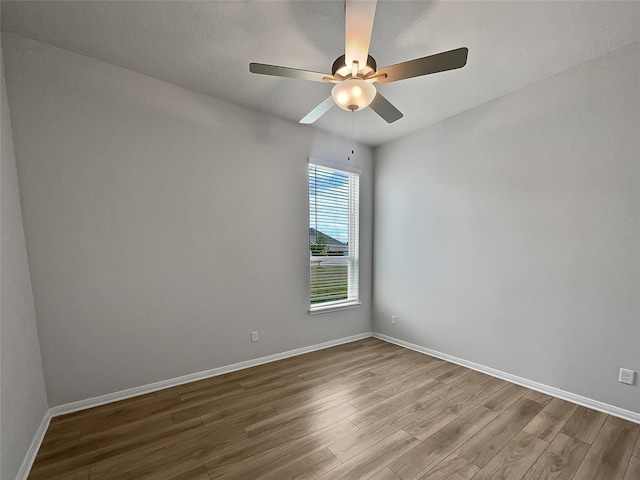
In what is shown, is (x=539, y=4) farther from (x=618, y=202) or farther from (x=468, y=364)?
(x=468, y=364)

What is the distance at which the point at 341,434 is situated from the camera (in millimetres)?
1867

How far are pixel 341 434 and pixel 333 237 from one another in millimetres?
2240

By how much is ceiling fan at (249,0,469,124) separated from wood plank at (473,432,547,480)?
2.27 m

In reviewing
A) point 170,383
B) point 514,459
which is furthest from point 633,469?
point 170,383

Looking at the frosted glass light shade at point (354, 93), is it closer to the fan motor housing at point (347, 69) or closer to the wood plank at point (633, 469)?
the fan motor housing at point (347, 69)

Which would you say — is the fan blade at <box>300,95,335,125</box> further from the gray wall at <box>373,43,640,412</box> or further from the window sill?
the window sill

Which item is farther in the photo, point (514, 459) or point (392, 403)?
point (392, 403)

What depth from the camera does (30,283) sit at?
Result: 193 cm

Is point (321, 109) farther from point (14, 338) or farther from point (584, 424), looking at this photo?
point (584, 424)

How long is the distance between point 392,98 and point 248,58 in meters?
1.40

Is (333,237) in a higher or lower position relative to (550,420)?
higher

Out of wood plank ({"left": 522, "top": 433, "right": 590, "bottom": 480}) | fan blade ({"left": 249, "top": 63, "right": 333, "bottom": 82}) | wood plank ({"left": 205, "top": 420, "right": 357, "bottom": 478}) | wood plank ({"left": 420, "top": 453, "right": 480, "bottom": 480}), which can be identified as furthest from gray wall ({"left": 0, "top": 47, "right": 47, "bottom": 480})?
wood plank ({"left": 522, "top": 433, "right": 590, "bottom": 480})

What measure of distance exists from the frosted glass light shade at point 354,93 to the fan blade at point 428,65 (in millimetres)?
87

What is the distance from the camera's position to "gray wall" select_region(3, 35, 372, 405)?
78.5 inches
